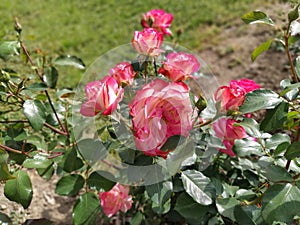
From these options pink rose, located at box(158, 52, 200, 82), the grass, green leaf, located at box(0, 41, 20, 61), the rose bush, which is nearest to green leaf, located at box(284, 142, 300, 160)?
the rose bush

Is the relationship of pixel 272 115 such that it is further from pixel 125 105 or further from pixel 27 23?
pixel 27 23

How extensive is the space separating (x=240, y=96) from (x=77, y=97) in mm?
625

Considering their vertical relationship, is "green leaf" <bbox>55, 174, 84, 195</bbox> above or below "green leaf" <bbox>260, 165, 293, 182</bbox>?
below

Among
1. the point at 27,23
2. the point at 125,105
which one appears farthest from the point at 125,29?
the point at 125,105

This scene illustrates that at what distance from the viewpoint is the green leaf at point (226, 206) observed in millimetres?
1407

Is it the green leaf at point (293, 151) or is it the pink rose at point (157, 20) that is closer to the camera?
the green leaf at point (293, 151)

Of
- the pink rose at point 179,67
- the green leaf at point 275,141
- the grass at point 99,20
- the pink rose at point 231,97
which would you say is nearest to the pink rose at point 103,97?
the pink rose at point 179,67

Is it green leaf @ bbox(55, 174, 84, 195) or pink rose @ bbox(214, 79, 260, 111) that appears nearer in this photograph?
pink rose @ bbox(214, 79, 260, 111)

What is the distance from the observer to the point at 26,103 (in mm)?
1462

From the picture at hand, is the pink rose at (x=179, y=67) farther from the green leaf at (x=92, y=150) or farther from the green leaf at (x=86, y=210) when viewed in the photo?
the green leaf at (x=86, y=210)

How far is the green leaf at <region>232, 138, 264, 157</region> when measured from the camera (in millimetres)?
1277

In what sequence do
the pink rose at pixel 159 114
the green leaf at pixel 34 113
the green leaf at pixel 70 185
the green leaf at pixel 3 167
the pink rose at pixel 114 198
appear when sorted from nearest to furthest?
the pink rose at pixel 159 114 < the green leaf at pixel 3 167 < the green leaf at pixel 34 113 < the green leaf at pixel 70 185 < the pink rose at pixel 114 198

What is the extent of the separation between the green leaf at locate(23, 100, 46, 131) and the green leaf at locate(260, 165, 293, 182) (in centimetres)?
74

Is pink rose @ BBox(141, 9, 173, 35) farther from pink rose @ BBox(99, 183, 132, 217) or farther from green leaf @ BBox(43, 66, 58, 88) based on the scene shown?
pink rose @ BBox(99, 183, 132, 217)
